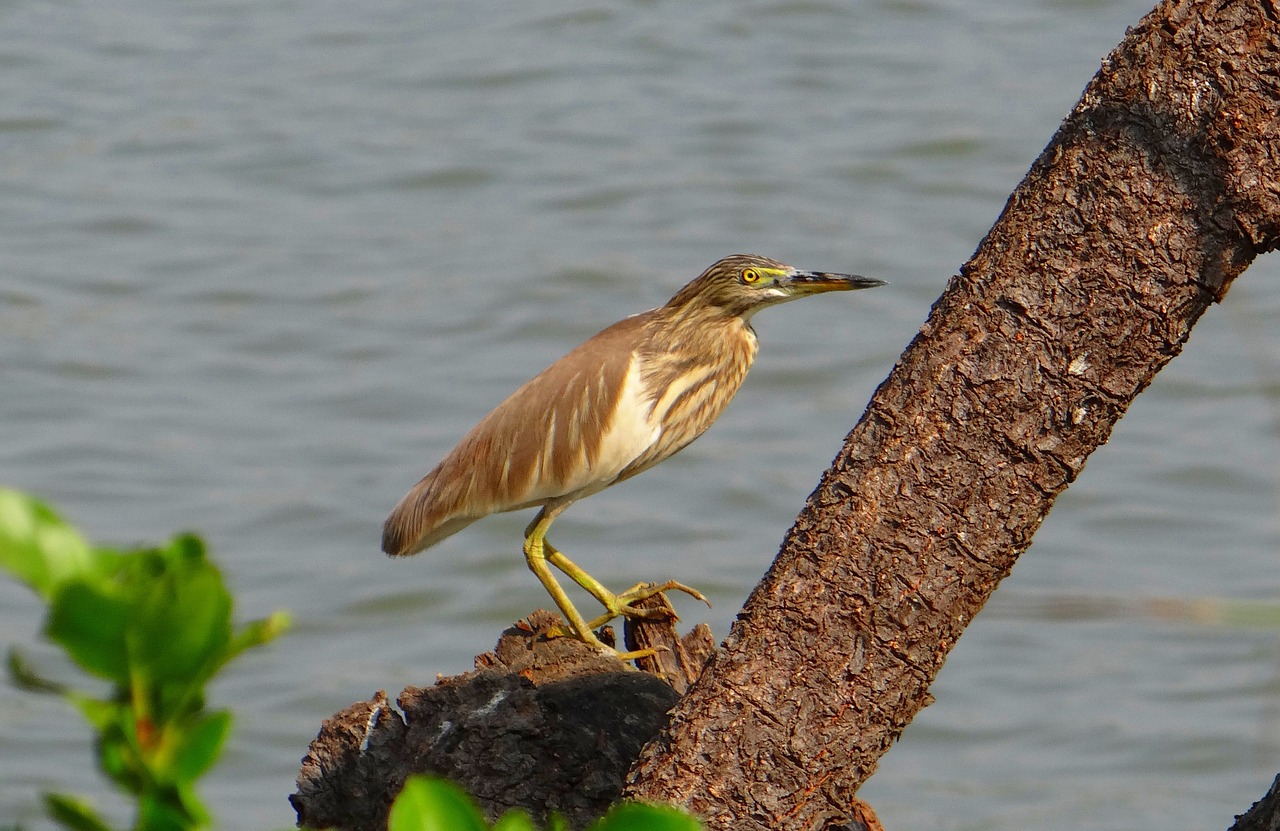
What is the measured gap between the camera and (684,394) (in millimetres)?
4562

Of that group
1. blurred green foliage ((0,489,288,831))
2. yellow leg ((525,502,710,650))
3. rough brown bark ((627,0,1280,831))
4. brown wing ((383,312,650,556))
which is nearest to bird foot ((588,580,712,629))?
yellow leg ((525,502,710,650))

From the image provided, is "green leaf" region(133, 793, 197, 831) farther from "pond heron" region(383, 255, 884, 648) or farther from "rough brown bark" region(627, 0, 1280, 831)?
"pond heron" region(383, 255, 884, 648)

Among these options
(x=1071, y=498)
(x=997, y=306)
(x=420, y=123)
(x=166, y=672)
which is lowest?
(x=1071, y=498)

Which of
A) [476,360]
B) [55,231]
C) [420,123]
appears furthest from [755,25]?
[55,231]

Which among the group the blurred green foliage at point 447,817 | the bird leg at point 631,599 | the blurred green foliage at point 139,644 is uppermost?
the blurred green foliage at point 139,644

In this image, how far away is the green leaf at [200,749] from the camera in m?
1.11

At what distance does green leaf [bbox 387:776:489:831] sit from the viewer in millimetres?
1039

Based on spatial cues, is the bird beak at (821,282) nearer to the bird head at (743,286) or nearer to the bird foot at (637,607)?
the bird head at (743,286)

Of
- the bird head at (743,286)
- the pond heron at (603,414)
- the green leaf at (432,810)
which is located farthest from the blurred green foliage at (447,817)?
the bird head at (743,286)

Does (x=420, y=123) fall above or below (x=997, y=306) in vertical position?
below

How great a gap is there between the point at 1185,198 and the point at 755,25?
11113 millimetres

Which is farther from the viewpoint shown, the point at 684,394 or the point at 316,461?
the point at 316,461

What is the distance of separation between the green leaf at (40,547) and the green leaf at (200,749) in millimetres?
135

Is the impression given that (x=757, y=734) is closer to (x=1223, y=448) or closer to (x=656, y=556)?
(x=656, y=556)
